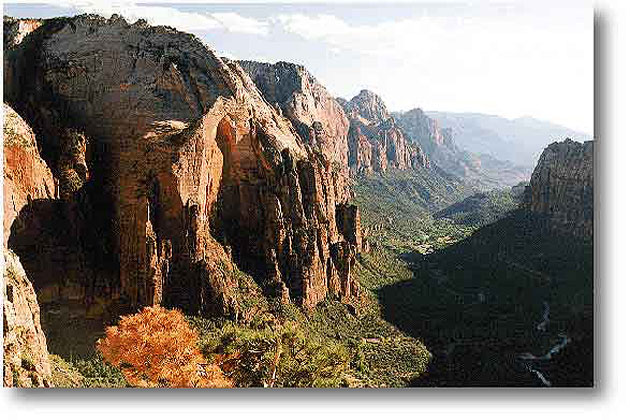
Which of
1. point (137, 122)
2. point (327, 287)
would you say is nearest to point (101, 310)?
point (137, 122)

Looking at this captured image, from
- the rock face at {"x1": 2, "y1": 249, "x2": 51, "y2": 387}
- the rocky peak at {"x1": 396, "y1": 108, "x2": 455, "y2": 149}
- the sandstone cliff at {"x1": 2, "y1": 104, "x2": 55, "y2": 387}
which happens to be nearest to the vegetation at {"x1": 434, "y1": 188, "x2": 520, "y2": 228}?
the sandstone cliff at {"x1": 2, "y1": 104, "x2": 55, "y2": 387}

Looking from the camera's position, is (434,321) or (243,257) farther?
(434,321)

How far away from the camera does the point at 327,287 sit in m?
27.8

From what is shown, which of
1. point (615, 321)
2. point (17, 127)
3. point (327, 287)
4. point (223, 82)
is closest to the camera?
point (615, 321)

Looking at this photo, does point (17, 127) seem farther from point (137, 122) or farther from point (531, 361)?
point (531, 361)

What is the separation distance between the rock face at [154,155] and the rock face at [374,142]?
5841 centimetres

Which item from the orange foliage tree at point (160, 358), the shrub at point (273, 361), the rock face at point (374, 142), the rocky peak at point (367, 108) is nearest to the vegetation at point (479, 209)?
the rock face at point (374, 142)

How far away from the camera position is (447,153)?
458 feet

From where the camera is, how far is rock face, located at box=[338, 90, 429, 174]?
8656 cm

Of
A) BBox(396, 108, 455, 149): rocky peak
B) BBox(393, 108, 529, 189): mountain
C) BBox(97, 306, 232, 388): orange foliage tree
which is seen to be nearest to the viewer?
BBox(97, 306, 232, 388): orange foliage tree

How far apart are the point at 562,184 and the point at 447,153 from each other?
9645 centimetres

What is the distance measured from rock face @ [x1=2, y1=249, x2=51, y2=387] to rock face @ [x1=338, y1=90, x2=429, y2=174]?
7074 centimetres

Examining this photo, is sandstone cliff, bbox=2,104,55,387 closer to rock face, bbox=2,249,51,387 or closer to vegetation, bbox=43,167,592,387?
rock face, bbox=2,249,51,387

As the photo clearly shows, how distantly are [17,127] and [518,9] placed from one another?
12993mm
